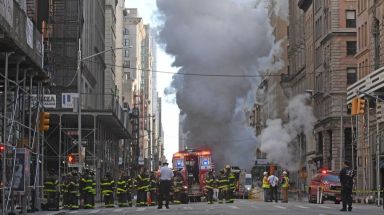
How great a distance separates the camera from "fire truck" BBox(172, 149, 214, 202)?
49719mm

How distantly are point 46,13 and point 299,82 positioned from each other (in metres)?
56.6

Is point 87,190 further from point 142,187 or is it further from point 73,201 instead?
point 142,187

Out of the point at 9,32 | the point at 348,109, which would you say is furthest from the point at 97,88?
the point at 9,32

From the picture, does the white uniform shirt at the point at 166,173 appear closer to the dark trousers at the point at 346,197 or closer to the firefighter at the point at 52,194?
the firefighter at the point at 52,194

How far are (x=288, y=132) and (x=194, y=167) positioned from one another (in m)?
32.7

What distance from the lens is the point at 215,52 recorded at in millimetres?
47406

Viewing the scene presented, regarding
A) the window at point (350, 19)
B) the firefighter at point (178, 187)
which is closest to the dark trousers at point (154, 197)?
the firefighter at point (178, 187)

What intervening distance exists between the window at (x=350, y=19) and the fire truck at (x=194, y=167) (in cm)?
4102

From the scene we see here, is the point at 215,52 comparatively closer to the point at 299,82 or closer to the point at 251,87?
the point at 251,87

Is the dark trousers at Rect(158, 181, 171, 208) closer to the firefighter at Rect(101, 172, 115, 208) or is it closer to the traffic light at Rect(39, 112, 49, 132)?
the traffic light at Rect(39, 112, 49, 132)

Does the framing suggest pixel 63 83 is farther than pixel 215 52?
Yes

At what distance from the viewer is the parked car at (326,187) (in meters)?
45.2

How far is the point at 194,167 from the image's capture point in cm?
5028

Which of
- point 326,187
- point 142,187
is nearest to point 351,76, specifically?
point 326,187
